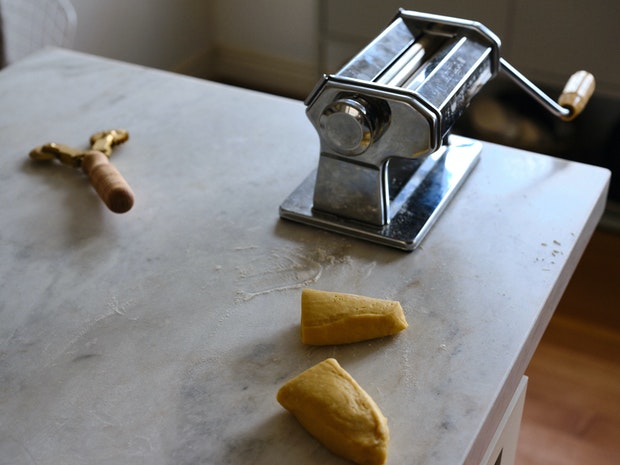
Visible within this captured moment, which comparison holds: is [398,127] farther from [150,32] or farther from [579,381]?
[150,32]

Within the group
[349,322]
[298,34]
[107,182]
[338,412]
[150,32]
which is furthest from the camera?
[298,34]

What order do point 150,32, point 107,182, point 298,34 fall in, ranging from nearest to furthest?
point 107,182 < point 150,32 < point 298,34

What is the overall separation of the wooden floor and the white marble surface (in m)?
0.83

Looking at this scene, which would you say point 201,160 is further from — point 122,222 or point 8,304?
point 8,304

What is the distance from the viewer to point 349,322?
0.83 m

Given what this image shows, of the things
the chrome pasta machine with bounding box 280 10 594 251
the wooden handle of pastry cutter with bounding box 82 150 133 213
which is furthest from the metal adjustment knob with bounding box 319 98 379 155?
the wooden handle of pastry cutter with bounding box 82 150 133 213

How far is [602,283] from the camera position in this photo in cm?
213

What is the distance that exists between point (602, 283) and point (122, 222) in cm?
152

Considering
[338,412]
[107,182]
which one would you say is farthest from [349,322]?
[107,182]

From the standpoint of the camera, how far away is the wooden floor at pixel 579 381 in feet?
5.59

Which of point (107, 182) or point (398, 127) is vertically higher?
point (398, 127)

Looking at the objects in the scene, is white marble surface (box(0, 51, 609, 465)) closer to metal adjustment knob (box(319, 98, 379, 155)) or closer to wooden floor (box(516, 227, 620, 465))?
metal adjustment knob (box(319, 98, 379, 155))

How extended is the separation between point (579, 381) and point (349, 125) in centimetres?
119

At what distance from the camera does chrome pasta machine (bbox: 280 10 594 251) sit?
3.03ft
